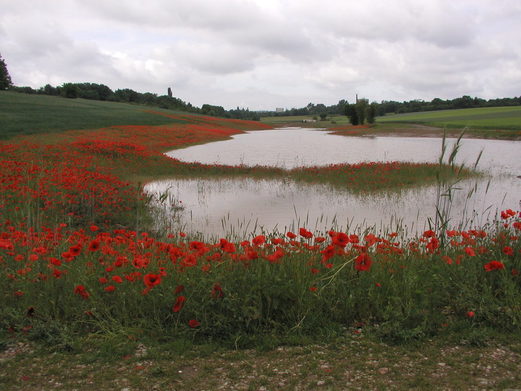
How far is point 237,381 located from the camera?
271 cm

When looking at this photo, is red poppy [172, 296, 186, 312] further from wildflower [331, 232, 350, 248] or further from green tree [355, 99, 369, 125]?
green tree [355, 99, 369, 125]

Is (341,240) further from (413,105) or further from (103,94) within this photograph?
(413,105)

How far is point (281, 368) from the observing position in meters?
2.85

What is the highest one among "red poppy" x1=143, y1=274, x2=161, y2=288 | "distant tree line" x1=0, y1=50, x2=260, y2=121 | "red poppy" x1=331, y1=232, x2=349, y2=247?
"distant tree line" x1=0, y1=50, x2=260, y2=121

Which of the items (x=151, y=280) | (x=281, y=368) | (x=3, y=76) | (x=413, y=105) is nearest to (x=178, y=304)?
(x=151, y=280)

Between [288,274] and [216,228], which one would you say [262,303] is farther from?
[216,228]

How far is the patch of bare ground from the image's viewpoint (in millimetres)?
2654

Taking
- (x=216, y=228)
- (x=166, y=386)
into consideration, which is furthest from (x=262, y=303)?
(x=216, y=228)

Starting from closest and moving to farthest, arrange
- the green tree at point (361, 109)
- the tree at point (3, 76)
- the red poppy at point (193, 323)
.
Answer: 1. the red poppy at point (193, 323)
2. the tree at point (3, 76)
3. the green tree at point (361, 109)

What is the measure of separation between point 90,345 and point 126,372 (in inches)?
21.7

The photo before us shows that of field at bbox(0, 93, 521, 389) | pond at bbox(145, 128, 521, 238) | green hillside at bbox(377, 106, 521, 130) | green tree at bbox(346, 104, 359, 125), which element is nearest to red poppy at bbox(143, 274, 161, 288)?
field at bbox(0, 93, 521, 389)

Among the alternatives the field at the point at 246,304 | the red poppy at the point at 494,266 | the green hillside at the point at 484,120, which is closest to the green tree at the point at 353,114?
the green hillside at the point at 484,120

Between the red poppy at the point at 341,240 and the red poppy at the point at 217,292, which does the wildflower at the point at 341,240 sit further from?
the red poppy at the point at 217,292

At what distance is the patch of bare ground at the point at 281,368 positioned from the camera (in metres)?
2.65
